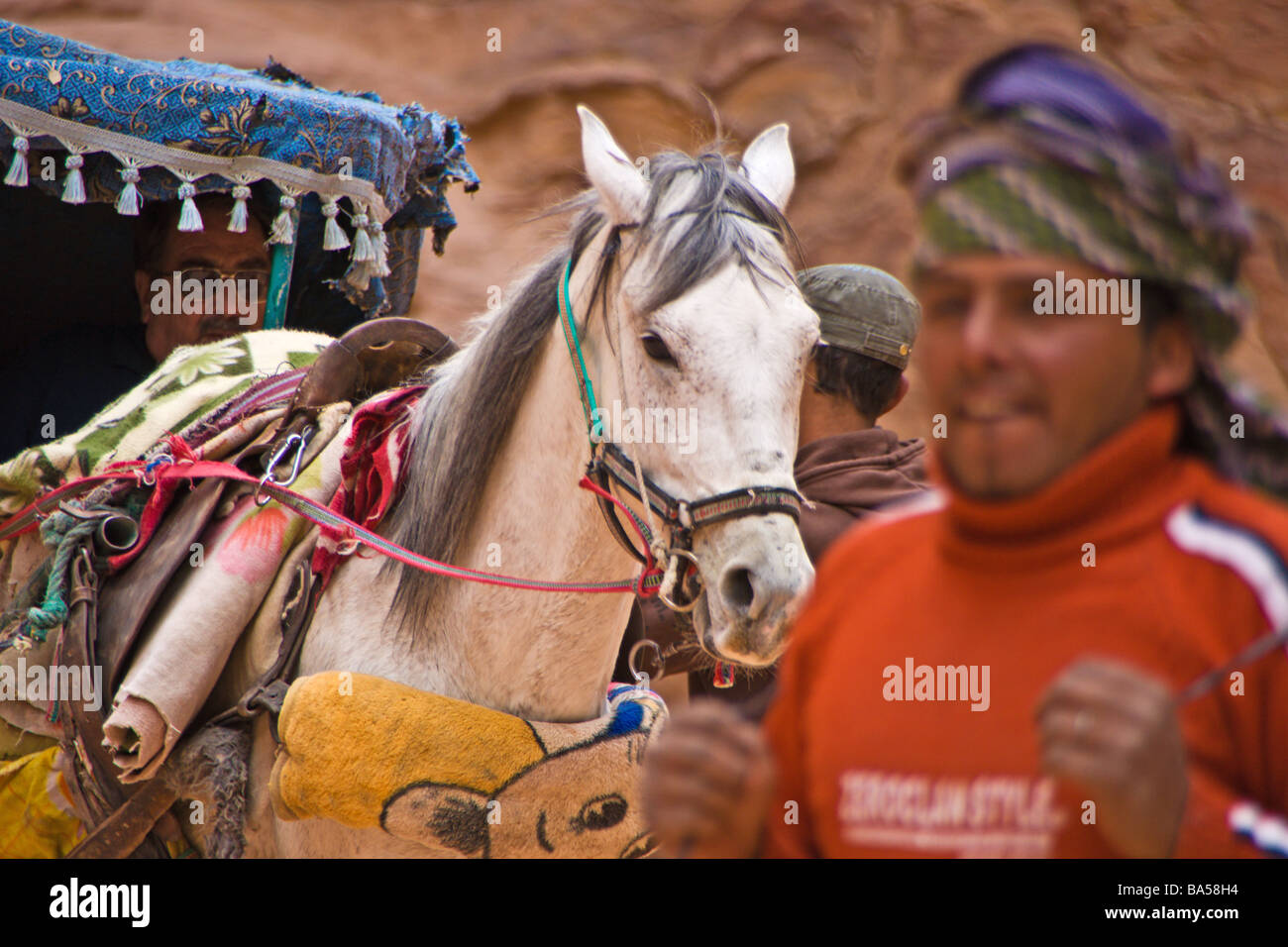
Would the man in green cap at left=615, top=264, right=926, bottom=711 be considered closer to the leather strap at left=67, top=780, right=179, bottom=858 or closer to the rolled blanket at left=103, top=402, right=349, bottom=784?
the rolled blanket at left=103, top=402, right=349, bottom=784

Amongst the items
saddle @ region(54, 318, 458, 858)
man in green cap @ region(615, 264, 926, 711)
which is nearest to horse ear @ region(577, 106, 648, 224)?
man in green cap @ region(615, 264, 926, 711)

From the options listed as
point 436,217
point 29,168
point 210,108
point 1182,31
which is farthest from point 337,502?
point 1182,31

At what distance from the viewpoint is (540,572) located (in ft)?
7.43

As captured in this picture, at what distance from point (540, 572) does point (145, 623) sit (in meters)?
0.85

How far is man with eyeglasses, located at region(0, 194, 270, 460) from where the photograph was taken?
3.54 metres

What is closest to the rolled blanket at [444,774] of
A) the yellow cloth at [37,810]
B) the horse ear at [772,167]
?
the yellow cloth at [37,810]

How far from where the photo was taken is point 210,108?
3.10 metres

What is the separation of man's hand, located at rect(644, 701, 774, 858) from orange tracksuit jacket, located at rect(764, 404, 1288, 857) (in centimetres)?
6

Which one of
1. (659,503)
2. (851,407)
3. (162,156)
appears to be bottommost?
(659,503)

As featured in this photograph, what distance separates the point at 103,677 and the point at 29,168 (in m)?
1.47

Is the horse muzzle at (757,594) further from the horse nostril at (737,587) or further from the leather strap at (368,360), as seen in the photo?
the leather strap at (368,360)

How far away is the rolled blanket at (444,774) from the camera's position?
2102 mm

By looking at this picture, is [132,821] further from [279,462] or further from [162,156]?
[162,156]

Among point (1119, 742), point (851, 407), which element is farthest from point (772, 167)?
point (1119, 742)
